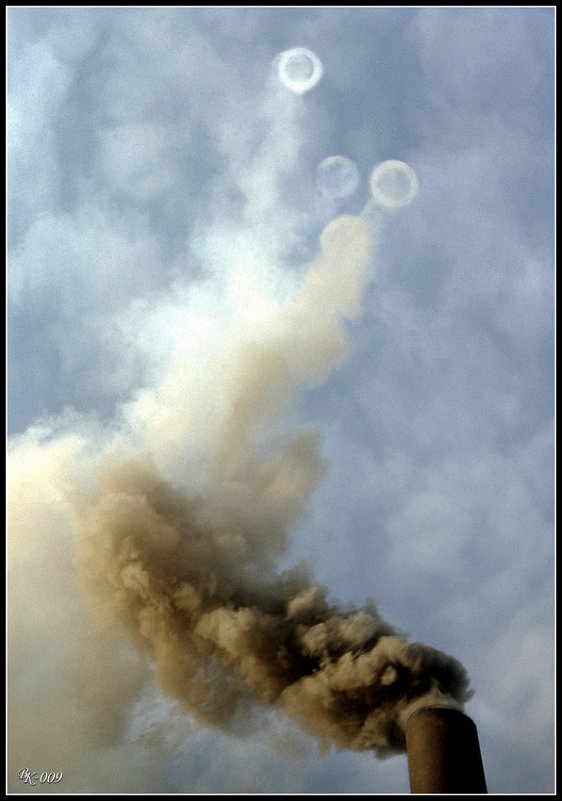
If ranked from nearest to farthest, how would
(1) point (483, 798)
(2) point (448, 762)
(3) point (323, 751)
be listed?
(1) point (483, 798) < (2) point (448, 762) < (3) point (323, 751)

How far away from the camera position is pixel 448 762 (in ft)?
41.3

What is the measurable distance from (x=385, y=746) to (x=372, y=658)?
222cm

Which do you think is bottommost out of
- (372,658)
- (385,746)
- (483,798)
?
(483,798)

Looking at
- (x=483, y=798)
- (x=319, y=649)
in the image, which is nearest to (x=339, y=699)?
(x=319, y=649)

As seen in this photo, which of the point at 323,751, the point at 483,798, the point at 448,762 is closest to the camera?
the point at 483,798

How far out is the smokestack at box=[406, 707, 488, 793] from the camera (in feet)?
40.3

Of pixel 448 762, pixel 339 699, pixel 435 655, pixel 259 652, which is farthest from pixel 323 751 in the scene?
pixel 448 762

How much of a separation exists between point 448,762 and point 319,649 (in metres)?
5.53

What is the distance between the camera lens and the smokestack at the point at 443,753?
12273mm

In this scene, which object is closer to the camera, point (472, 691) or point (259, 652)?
point (472, 691)

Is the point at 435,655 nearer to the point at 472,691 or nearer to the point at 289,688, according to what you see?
the point at 472,691

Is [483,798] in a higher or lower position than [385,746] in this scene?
lower

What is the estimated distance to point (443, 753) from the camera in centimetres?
1277

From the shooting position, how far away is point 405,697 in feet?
52.3
